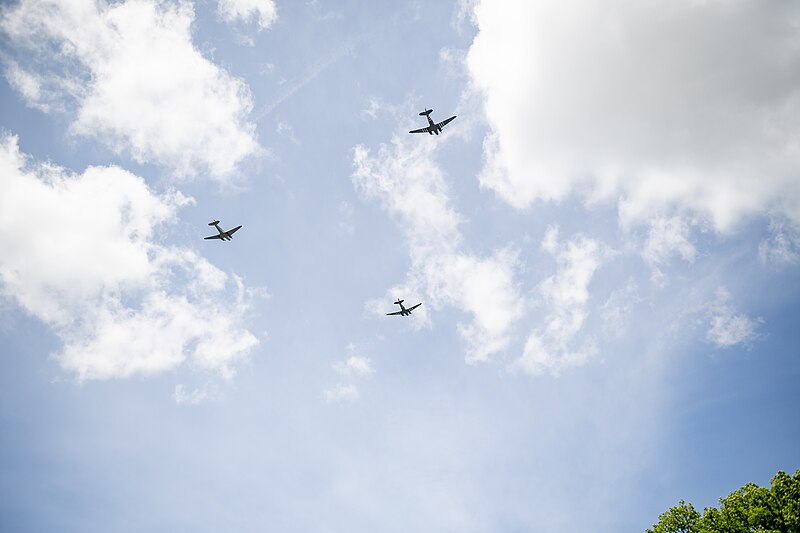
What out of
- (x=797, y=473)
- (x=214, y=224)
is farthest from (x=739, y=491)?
(x=214, y=224)

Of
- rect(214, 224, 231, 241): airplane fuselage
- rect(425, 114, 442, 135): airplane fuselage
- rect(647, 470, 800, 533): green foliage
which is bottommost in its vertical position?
rect(647, 470, 800, 533): green foliage

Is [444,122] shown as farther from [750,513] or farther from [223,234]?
[750,513]

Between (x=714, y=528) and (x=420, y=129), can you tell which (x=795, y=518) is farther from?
(x=420, y=129)

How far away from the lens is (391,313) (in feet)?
194

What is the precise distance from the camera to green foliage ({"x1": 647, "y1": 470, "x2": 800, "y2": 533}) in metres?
33.2

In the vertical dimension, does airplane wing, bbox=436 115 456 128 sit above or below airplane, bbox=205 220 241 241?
above

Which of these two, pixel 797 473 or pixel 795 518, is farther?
pixel 797 473

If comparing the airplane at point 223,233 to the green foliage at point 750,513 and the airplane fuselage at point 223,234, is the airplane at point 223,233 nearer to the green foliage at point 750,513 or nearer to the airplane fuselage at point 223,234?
the airplane fuselage at point 223,234

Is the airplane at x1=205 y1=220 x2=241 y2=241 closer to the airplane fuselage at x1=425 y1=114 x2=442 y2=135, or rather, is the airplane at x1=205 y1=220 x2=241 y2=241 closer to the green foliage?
the airplane fuselage at x1=425 y1=114 x2=442 y2=135

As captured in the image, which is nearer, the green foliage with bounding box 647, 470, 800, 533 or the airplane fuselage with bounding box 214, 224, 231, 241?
the green foliage with bounding box 647, 470, 800, 533

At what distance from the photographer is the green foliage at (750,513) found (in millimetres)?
33188

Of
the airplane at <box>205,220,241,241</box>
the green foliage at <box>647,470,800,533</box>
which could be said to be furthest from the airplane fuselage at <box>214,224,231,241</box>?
the green foliage at <box>647,470,800,533</box>

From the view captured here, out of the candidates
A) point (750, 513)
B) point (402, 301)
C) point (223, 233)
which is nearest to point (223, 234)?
point (223, 233)

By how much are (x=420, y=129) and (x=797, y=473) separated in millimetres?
46041
